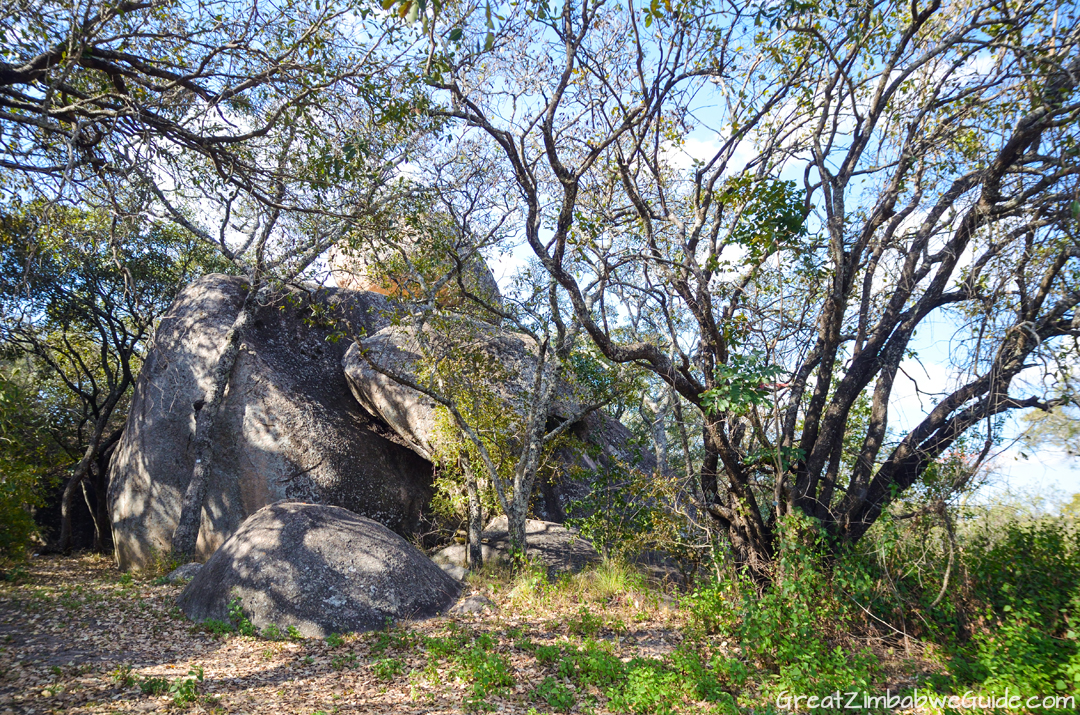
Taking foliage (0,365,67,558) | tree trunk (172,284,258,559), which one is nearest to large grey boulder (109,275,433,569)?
tree trunk (172,284,258,559)

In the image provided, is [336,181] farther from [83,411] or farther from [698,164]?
[83,411]

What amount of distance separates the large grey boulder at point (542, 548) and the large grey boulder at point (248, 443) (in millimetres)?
1962

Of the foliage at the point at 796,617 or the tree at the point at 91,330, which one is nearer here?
the foliage at the point at 796,617

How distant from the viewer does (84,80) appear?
289 inches

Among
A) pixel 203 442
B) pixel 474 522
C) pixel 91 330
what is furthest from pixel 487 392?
pixel 91 330

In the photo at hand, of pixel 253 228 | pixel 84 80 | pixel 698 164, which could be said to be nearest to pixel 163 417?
pixel 253 228

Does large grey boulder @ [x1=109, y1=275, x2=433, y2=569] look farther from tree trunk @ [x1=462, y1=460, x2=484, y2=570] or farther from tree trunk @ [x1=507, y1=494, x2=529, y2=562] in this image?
tree trunk @ [x1=507, y1=494, x2=529, y2=562]

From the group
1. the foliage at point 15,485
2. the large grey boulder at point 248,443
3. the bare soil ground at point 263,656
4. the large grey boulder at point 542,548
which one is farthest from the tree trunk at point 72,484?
the large grey boulder at point 542,548

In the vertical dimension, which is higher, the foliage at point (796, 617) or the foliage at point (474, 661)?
the foliage at point (796, 617)

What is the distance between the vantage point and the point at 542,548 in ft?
33.8

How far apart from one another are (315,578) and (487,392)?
403cm

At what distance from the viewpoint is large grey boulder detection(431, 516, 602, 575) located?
995cm

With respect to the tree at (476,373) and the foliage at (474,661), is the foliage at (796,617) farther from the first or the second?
the tree at (476,373)

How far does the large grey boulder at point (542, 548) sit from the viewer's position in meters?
9.95
